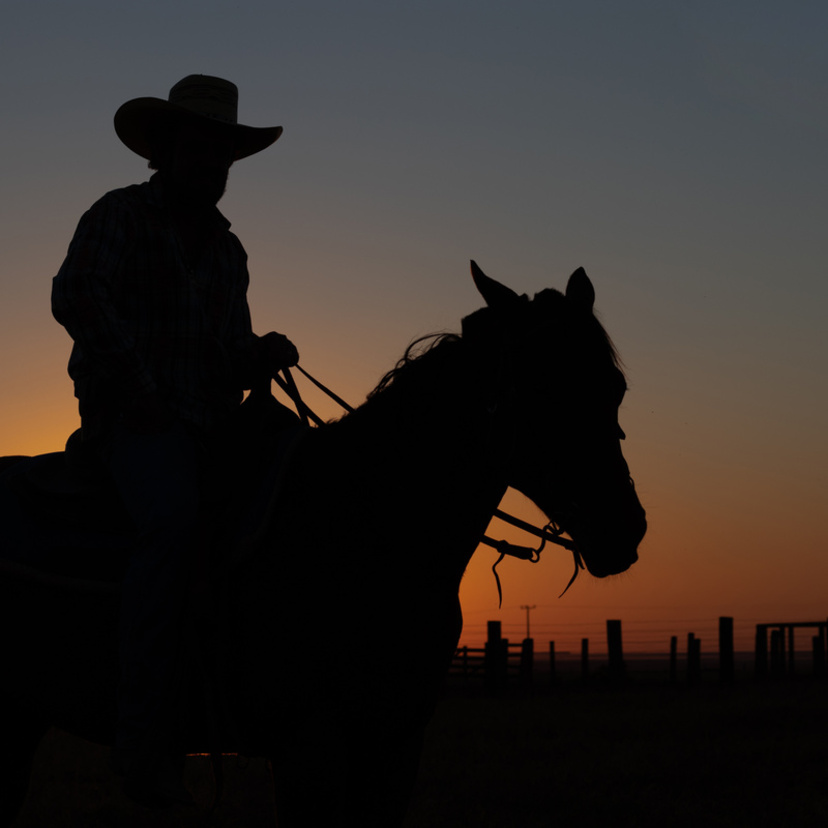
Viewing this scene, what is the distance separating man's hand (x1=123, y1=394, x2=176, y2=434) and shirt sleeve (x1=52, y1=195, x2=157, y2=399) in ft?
0.13

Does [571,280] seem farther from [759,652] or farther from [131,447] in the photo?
[759,652]

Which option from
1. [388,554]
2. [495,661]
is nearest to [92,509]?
[388,554]

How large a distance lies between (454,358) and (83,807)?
7756 millimetres

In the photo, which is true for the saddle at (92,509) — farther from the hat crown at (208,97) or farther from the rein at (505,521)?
the hat crown at (208,97)

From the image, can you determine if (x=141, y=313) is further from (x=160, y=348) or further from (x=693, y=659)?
(x=693, y=659)

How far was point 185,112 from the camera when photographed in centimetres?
421

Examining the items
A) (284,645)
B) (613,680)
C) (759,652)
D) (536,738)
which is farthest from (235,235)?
(759,652)

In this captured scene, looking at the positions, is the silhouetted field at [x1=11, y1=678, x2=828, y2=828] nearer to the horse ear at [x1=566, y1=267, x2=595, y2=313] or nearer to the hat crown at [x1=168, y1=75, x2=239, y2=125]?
the horse ear at [x1=566, y1=267, x2=595, y2=313]

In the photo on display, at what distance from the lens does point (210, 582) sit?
3768mm

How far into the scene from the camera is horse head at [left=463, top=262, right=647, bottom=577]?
→ 140 inches

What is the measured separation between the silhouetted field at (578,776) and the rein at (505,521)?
1438 mm

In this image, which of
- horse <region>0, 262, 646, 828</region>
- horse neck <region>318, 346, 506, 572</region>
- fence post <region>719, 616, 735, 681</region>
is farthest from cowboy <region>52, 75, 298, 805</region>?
fence post <region>719, 616, 735, 681</region>

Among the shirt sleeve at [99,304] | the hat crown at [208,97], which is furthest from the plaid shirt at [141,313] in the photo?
the hat crown at [208,97]

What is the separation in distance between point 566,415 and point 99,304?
6.40 feet
